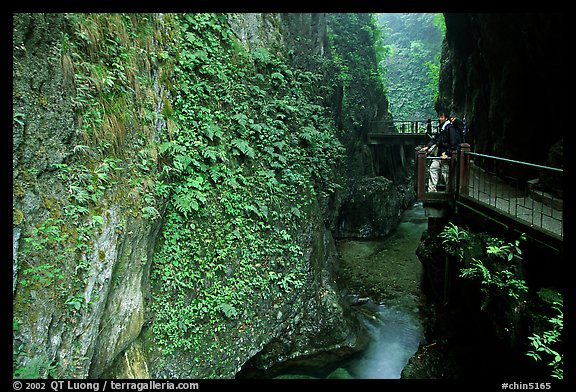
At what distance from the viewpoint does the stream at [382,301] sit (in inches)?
369

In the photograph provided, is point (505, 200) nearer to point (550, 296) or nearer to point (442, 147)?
point (442, 147)

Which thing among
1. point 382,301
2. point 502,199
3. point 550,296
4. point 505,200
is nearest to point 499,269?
point 550,296

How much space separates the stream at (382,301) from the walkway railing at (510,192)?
15.1 ft

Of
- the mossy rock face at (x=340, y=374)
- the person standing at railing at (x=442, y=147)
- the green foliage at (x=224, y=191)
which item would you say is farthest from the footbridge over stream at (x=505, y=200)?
the mossy rock face at (x=340, y=374)

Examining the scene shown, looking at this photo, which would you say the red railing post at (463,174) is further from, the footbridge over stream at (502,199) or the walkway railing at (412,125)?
the walkway railing at (412,125)

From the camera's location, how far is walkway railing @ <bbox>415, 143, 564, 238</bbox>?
6.82 metres

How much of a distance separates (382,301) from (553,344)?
8.00 metres

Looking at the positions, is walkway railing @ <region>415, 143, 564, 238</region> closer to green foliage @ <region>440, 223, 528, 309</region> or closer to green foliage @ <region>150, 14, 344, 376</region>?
green foliage @ <region>440, 223, 528, 309</region>

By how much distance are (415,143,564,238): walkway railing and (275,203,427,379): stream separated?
4.59 meters

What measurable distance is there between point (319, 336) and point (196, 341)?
3.82m

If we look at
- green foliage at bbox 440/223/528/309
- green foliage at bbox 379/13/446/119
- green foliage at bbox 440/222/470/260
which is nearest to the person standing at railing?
green foliage at bbox 440/222/470/260

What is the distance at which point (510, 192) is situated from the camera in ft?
31.3

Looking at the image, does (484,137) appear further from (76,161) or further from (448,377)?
(76,161)

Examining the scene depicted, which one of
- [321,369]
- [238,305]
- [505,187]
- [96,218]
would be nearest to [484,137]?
[505,187]
